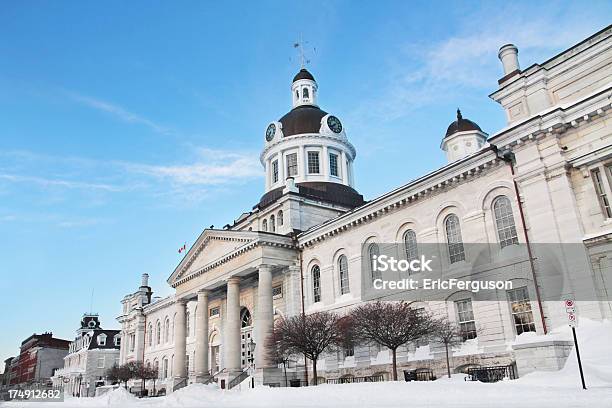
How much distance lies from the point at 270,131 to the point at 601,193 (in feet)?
116

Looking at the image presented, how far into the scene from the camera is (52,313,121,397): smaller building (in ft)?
274

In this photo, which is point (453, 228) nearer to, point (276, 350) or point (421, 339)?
point (421, 339)

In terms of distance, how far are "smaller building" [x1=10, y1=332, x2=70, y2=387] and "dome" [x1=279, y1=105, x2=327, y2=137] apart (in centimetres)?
10329

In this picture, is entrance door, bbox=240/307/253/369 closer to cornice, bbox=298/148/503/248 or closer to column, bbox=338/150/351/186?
cornice, bbox=298/148/503/248

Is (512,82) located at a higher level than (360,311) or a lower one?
higher

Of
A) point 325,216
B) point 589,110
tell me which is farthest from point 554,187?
point 325,216

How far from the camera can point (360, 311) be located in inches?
1054

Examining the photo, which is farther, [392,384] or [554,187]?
[554,187]

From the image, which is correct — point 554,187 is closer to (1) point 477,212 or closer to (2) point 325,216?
(1) point 477,212

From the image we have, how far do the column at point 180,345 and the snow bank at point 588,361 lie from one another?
34.7 metres

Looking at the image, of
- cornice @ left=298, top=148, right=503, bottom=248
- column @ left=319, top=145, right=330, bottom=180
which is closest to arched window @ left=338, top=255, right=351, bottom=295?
cornice @ left=298, top=148, right=503, bottom=248

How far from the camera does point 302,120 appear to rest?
5081cm

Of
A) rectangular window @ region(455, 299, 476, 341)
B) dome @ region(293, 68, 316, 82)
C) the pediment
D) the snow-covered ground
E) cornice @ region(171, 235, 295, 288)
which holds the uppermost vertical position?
dome @ region(293, 68, 316, 82)

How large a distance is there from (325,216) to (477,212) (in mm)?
18199
